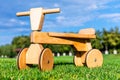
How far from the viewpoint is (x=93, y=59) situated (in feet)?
30.4

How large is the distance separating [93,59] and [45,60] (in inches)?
83.3

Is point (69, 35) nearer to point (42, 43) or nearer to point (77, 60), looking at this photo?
point (42, 43)

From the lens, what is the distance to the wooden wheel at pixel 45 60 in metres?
7.42

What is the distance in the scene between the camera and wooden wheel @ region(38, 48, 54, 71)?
7422 millimetres

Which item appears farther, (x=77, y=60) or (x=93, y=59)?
(x=77, y=60)

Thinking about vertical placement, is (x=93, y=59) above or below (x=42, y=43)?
below

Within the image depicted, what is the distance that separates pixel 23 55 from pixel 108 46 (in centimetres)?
6199

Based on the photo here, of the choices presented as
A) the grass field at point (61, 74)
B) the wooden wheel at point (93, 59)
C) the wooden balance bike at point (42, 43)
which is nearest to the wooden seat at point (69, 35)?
the wooden balance bike at point (42, 43)

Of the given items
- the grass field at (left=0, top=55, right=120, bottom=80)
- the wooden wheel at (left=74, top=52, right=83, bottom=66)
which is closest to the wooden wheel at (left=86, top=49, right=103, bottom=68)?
the wooden wheel at (left=74, top=52, right=83, bottom=66)

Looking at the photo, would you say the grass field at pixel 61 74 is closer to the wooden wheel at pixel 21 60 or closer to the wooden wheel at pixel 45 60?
the wooden wheel at pixel 45 60

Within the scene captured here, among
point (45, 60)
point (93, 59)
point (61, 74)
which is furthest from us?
point (93, 59)

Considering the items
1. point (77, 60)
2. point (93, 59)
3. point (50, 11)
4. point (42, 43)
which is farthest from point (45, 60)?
point (77, 60)

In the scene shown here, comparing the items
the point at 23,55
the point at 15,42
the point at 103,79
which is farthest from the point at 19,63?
the point at 15,42

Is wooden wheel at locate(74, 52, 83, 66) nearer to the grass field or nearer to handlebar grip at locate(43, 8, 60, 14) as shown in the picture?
the grass field
